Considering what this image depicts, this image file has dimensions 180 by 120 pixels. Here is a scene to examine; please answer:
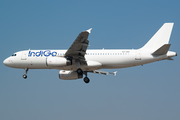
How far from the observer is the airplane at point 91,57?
1412 inches

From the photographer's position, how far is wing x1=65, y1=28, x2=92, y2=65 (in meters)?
33.2

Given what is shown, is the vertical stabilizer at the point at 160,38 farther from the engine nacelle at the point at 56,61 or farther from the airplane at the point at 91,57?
the engine nacelle at the point at 56,61

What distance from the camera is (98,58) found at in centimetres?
3738

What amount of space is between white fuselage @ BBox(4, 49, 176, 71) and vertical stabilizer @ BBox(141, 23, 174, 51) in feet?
5.78

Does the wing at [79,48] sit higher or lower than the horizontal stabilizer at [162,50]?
higher

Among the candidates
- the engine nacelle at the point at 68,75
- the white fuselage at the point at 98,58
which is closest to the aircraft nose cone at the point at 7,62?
the white fuselage at the point at 98,58

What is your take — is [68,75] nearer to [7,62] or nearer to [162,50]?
[7,62]

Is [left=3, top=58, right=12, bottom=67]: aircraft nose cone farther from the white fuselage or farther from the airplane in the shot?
the white fuselage

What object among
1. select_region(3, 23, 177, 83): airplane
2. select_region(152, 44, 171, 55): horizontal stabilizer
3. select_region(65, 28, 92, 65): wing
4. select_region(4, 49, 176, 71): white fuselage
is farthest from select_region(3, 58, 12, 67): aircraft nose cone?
select_region(152, 44, 171, 55): horizontal stabilizer

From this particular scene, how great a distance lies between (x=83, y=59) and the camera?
37.1m

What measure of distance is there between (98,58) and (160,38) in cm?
854

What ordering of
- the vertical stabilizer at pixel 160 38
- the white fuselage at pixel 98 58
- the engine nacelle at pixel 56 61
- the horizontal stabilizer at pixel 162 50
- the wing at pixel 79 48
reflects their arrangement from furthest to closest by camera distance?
1. the vertical stabilizer at pixel 160 38
2. the white fuselage at pixel 98 58
3. the engine nacelle at pixel 56 61
4. the horizontal stabilizer at pixel 162 50
5. the wing at pixel 79 48

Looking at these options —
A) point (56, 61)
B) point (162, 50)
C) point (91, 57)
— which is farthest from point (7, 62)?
point (162, 50)

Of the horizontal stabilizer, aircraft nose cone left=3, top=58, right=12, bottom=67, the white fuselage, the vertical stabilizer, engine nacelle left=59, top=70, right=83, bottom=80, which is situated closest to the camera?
the horizontal stabilizer
